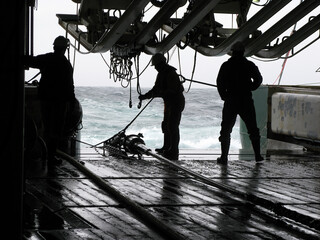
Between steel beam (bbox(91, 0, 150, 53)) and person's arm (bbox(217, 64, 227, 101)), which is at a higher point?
steel beam (bbox(91, 0, 150, 53))

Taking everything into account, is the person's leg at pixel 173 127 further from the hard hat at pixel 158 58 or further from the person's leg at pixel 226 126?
the person's leg at pixel 226 126

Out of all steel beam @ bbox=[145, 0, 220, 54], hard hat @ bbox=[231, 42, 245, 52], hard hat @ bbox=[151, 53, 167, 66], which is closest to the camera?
hard hat @ bbox=[231, 42, 245, 52]

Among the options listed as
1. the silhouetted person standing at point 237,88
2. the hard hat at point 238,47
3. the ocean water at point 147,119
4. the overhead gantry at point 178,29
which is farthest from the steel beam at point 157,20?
the ocean water at point 147,119

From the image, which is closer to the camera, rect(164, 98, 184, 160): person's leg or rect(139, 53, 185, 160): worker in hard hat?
rect(139, 53, 185, 160): worker in hard hat

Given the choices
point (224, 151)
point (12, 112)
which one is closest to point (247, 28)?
point (224, 151)

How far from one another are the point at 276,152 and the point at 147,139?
17862 millimetres

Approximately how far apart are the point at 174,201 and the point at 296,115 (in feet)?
21.8

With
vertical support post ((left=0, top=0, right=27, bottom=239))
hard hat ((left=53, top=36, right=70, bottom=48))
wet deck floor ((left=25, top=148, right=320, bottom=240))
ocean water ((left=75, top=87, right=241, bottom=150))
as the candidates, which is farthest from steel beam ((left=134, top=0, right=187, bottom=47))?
ocean water ((left=75, top=87, right=241, bottom=150))

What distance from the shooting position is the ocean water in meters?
30.7

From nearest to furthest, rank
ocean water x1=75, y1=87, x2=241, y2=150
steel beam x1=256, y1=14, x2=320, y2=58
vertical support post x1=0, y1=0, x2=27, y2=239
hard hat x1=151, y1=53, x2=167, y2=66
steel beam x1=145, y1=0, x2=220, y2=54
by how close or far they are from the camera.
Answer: vertical support post x1=0, y1=0, x2=27, y2=239 < steel beam x1=145, y1=0, x2=220, y2=54 < hard hat x1=151, y1=53, x2=167, y2=66 < steel beam x1=256, y1=14, x2=320, y2=58 < ocean water x1=75, y1=87, x2=241, y2=150

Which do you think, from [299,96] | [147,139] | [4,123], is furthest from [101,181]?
[147,139]

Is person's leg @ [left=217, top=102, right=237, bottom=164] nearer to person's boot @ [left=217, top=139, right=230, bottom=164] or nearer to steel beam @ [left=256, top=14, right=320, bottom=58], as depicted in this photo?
person's boot @ [left=217, top=139, right=230, bottom=164]

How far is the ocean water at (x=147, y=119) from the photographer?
3073 centimetres

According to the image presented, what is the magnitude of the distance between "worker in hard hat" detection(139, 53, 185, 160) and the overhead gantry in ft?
2.97
